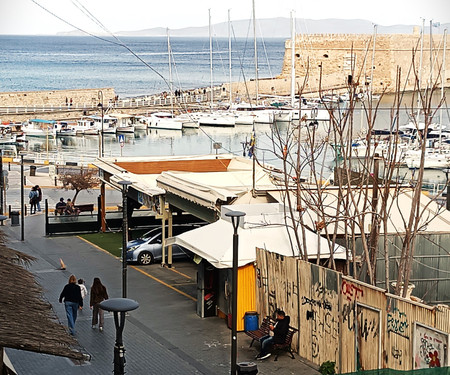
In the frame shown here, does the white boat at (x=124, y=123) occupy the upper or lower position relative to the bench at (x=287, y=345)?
lower

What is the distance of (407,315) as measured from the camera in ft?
46.5

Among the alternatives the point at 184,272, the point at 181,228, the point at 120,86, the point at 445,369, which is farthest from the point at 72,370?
the point at 120,86

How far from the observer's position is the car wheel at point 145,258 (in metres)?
26.9

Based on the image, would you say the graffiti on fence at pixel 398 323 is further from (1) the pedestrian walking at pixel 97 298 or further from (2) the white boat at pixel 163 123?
(2) the white boat at pixel 163 123

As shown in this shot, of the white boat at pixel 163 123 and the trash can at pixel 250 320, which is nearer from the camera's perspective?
the trash can at pixel 250 320

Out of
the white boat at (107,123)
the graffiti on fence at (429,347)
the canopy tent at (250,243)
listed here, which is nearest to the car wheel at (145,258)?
the canopy tent at (250,243)

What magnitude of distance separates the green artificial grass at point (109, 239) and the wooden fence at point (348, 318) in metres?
11.2

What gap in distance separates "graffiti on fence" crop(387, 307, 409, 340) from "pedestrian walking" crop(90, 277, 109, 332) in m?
7.00

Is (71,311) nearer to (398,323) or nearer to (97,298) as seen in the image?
(97,298)

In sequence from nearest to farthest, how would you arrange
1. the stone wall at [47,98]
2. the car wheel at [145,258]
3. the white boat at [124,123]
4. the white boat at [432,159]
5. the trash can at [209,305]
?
the trash can at [209,305]
the car wheel at [145,258]
the white boat at [432,159]
the white boat at [124,123]
the stone wall at [47,98]

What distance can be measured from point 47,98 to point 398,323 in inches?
3800

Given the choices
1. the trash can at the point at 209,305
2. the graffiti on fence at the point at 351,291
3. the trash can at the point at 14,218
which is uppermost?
the graffiti on fence at the point at 351,291

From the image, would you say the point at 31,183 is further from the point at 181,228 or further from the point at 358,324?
the point at 358,324

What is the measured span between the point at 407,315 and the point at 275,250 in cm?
567
